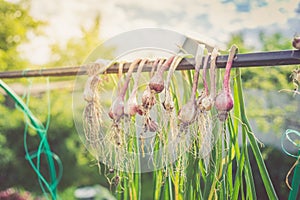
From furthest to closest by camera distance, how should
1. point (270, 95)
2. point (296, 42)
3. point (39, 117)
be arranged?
point (39, 117), point (270, 95), point (296, 42)

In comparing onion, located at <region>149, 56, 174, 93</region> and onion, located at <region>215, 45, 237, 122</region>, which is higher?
onion, located at <region>149, 56, 174, 93</region>

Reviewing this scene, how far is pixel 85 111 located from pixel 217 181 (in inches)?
8.9

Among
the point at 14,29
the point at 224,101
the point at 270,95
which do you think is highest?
the point at 14,29

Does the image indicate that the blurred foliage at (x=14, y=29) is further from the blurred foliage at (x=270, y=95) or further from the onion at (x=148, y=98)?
the onion at (x=148, y=98)

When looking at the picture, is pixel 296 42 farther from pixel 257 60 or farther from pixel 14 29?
pixel 14 29

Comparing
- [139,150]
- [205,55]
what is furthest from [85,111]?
[205,55]

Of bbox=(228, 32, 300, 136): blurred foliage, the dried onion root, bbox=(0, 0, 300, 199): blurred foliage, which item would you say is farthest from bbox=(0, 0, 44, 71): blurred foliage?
the dried onion root

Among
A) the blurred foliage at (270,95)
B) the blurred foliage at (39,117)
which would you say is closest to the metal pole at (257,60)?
the blurred foliage at (270,95)

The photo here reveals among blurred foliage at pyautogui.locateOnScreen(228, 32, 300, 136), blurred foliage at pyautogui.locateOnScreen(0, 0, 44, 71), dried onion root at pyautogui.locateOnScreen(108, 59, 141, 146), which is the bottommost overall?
dried onion root at pyautogui.locateOnScreen(108, 59, 141, 146)

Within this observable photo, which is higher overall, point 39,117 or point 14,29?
point 14,29

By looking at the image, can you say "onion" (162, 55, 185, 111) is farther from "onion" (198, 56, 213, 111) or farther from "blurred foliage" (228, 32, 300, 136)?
"blurred foliage" (228, 32, 300, 136)

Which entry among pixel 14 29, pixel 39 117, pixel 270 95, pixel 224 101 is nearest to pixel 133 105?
pixel 224 101

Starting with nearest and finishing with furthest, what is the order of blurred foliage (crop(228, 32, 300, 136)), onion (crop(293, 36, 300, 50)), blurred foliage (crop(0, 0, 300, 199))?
onion (crop(293, 36, 300, 50)) → blurred foliage (crop(228, 32, 300, 136)) → blurred foliage (crop(0, 0, 300, 199))

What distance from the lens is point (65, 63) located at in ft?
11.0
